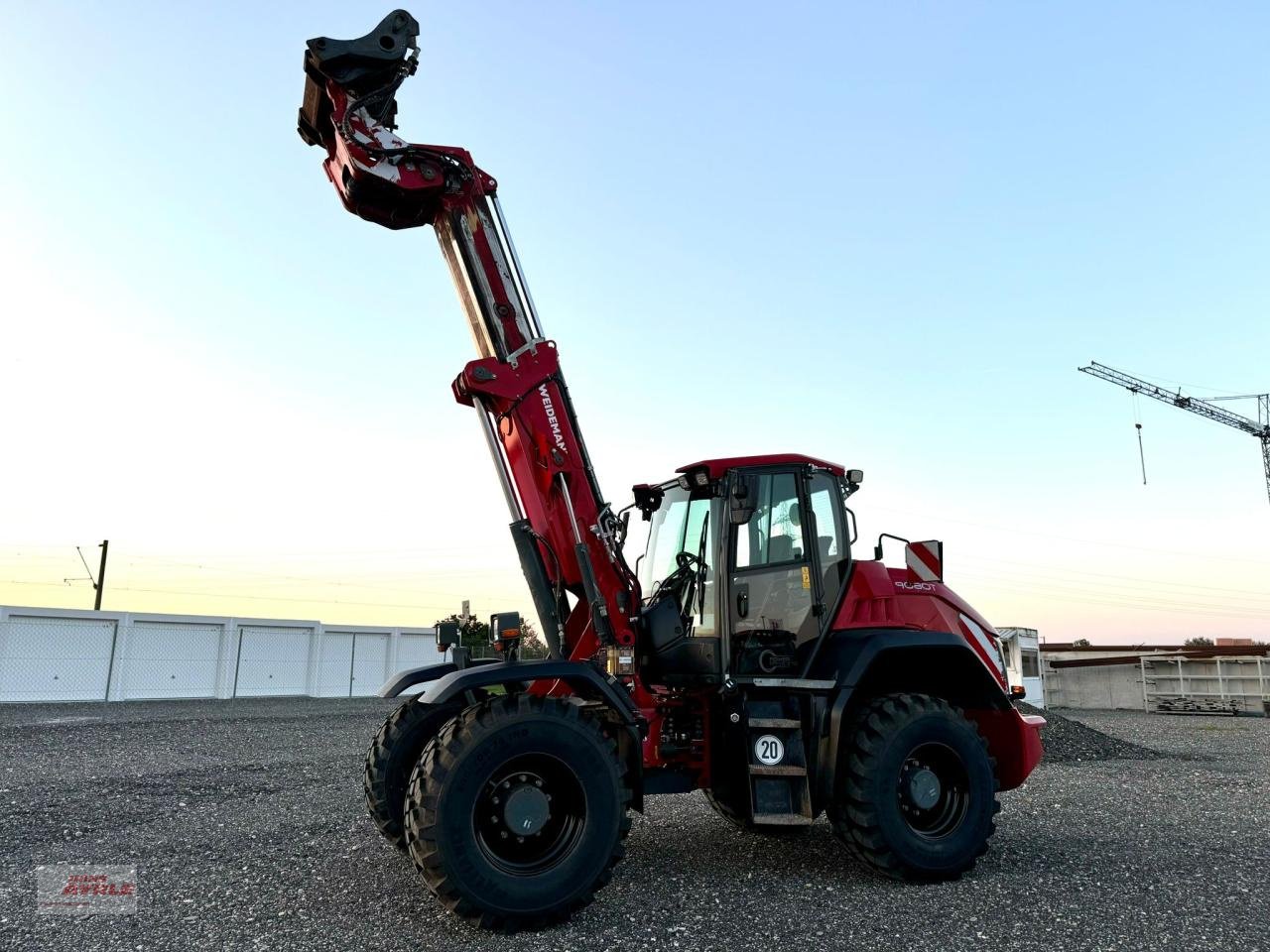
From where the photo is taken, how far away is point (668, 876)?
5582mm

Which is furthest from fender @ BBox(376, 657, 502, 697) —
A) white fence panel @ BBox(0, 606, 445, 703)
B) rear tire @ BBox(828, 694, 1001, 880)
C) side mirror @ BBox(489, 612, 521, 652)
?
white fence panel @ BBox(0, 606, 445, 703)

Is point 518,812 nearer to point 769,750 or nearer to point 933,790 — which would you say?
point 769,750

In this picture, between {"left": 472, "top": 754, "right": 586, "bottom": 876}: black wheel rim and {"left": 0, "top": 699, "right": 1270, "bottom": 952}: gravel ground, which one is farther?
{"left": 472, "top": 754, "right": 586, "bottom": 876}: black wheel rim

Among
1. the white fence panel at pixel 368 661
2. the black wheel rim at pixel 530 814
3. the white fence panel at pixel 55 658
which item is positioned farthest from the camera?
the white fence panel at pixel 368 661

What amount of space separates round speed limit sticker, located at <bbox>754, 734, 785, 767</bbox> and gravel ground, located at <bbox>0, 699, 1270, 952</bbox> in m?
0.72

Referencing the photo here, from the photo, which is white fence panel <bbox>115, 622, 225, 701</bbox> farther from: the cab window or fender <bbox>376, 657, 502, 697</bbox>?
the cab window

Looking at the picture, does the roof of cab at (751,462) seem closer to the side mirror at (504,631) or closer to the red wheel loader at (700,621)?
the red wheel loader at (700,621)

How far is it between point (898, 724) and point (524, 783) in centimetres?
242

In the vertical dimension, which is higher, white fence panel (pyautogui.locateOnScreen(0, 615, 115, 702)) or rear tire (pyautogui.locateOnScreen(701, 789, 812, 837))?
white fence panel (pyautogui.locateOnScreen(0, 615, 115, 702))

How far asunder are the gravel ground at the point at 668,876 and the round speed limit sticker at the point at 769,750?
2.37 ft

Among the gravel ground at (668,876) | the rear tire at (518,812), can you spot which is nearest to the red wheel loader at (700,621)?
the rear tire at (518,812)

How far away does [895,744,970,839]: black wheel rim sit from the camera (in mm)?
5730

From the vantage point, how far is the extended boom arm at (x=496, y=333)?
5.83 metres

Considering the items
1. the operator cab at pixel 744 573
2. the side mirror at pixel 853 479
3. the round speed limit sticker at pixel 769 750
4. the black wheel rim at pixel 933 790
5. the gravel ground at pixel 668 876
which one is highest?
the side mirror at pixel 853 479
